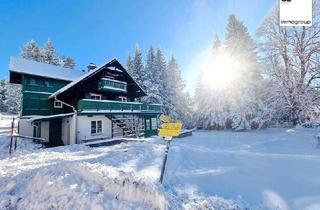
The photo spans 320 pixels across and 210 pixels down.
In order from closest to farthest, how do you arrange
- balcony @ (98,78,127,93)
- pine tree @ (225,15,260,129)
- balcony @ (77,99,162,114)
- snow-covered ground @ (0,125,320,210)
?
→ snow-covered ground @ (0,125,320,210) < balcony @ (77,99,162,114) < balcony @ (98,78,127,93) < pine tree @ (225,15,260,129)

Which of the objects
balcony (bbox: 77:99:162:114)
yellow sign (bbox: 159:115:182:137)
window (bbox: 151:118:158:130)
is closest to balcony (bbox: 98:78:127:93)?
balcony (bbox: 77:99:162:114)

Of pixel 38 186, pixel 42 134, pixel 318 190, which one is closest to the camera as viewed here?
pixel 38 186

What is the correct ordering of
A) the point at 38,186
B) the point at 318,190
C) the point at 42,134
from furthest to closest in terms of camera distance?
the point at 42,134
the point at 318,190
the point at 38,186

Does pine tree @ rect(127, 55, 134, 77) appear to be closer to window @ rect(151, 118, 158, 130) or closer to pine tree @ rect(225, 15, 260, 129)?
window @ rect(151, 118, 158, 130)

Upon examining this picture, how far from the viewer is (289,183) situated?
709cm

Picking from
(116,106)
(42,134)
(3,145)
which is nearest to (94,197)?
(3,145)

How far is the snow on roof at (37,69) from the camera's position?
21691mm

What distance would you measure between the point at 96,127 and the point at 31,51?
33622mm

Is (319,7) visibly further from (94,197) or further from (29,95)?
(29,95)

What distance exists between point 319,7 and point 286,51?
464cm

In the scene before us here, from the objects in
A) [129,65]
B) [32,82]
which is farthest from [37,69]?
[129,65]

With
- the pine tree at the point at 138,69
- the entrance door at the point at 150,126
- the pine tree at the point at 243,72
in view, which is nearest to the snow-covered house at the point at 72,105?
the entrance door at the point at 150,126

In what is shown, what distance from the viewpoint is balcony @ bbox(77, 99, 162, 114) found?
64.3 feet

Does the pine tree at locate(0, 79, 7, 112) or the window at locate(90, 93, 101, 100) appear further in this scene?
the pine tree at locate(0, 79, 7, 112)
